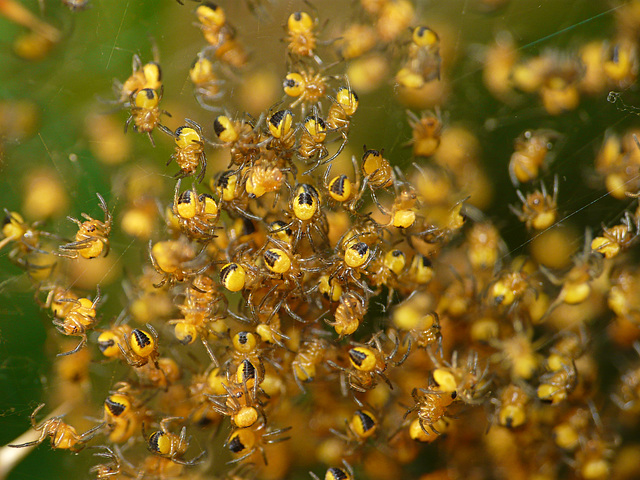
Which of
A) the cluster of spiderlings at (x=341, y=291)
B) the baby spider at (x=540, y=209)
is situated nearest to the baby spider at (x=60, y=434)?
the cluster of spiderlings at (x=341, y=291)

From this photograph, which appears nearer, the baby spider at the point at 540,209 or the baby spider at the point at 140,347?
the baby spider at the point at 140,347

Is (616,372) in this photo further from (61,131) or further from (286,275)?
(61,131)

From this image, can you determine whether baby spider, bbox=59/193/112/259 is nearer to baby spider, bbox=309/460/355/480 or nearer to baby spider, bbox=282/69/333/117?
baby spider, bbox=282/69/333/117

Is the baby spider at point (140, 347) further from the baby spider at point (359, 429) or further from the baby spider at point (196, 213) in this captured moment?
the baby spider at point (359, 429)

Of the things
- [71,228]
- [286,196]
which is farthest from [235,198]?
[71,228]

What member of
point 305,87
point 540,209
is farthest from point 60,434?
point 540,209

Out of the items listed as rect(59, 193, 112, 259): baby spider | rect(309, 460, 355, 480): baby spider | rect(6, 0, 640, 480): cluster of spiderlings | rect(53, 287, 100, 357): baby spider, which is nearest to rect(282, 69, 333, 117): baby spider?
rect(6, 0, 640, 480): cluster of spiderlings

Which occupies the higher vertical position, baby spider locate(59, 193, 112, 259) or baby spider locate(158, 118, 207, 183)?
baby spider locate(158, 118, 207, 183)
